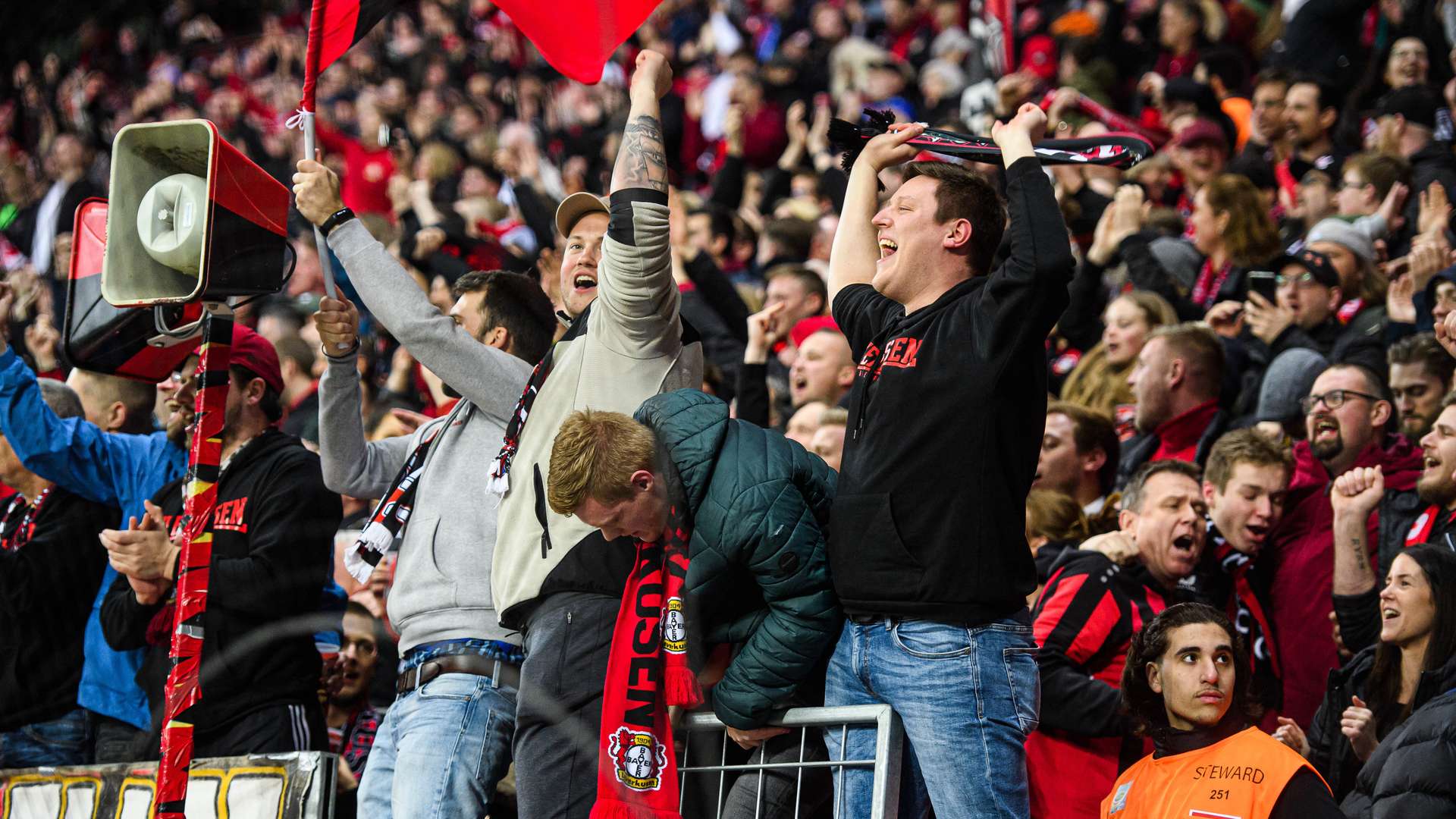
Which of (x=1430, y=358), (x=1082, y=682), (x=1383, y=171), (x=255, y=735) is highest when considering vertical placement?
(x=1383, y=171)

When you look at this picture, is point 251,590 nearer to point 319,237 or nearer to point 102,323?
point 102,323

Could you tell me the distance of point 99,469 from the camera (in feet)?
18.7

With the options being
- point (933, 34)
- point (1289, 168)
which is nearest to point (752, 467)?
point (1289, 168)

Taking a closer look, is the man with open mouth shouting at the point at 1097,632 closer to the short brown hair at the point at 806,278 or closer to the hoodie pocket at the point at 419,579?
the hoodie pocket at the point at 419,579

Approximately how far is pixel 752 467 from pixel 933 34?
11.4 m

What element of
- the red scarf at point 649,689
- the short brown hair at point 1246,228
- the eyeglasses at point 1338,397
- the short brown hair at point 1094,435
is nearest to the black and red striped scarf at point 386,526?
the red scarf at point 649,689

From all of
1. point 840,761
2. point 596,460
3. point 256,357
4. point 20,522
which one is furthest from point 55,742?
point 840,761

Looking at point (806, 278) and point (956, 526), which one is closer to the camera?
point (956, 526)

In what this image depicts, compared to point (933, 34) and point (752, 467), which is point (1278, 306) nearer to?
point (752, 467)

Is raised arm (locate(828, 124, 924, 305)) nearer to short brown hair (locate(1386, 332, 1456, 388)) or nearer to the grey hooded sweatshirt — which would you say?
the grey hooded sweatshirt

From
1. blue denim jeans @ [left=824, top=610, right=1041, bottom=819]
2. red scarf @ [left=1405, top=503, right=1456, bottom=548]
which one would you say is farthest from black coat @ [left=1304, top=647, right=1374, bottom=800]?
blue denim jeans @ [left=824, top=610, right=1041, bottom=819]

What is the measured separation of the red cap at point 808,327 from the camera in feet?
23.9

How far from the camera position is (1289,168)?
379 inches

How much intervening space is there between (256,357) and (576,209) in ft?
4.39
